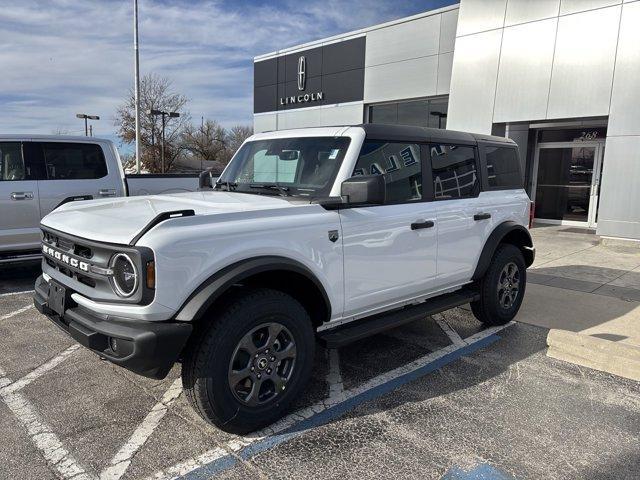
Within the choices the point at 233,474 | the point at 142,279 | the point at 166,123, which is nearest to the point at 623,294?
the point at 233,474

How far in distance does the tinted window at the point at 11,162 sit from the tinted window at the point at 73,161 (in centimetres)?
30

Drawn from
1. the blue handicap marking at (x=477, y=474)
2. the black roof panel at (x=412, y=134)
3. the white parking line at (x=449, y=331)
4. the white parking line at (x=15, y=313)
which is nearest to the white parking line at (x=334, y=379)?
the blue handicap marking at (x=477, y=474)

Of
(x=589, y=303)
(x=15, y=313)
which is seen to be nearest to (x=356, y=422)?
(x=15, y=313)

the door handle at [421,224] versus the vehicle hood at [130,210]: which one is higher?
the vehicle hood at [130,210]

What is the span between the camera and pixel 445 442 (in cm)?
301

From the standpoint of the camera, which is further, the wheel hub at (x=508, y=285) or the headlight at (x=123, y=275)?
Result: the wheel hub at (x=508, y=285)

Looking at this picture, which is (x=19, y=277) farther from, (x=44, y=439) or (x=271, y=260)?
(x=271, y=260)

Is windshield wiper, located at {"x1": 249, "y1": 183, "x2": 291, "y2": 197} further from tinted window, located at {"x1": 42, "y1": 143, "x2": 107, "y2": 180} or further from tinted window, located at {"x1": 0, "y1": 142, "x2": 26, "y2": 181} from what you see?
tinted window, located at {"x1": 0, "y1": 142, "x2": 26, "y2": 181}

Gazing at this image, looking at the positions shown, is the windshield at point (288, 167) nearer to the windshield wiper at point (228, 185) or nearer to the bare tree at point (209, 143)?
the windshield wiper at point (228, 185)

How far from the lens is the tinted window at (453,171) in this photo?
4328mm

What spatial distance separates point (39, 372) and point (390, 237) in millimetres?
2976

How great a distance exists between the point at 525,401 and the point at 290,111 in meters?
20.0

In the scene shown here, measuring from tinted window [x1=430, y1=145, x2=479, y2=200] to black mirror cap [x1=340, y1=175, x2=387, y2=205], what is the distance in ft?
3.91

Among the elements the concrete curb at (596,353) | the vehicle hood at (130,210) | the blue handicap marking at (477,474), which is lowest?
the blue handicap marking at (477,474)
